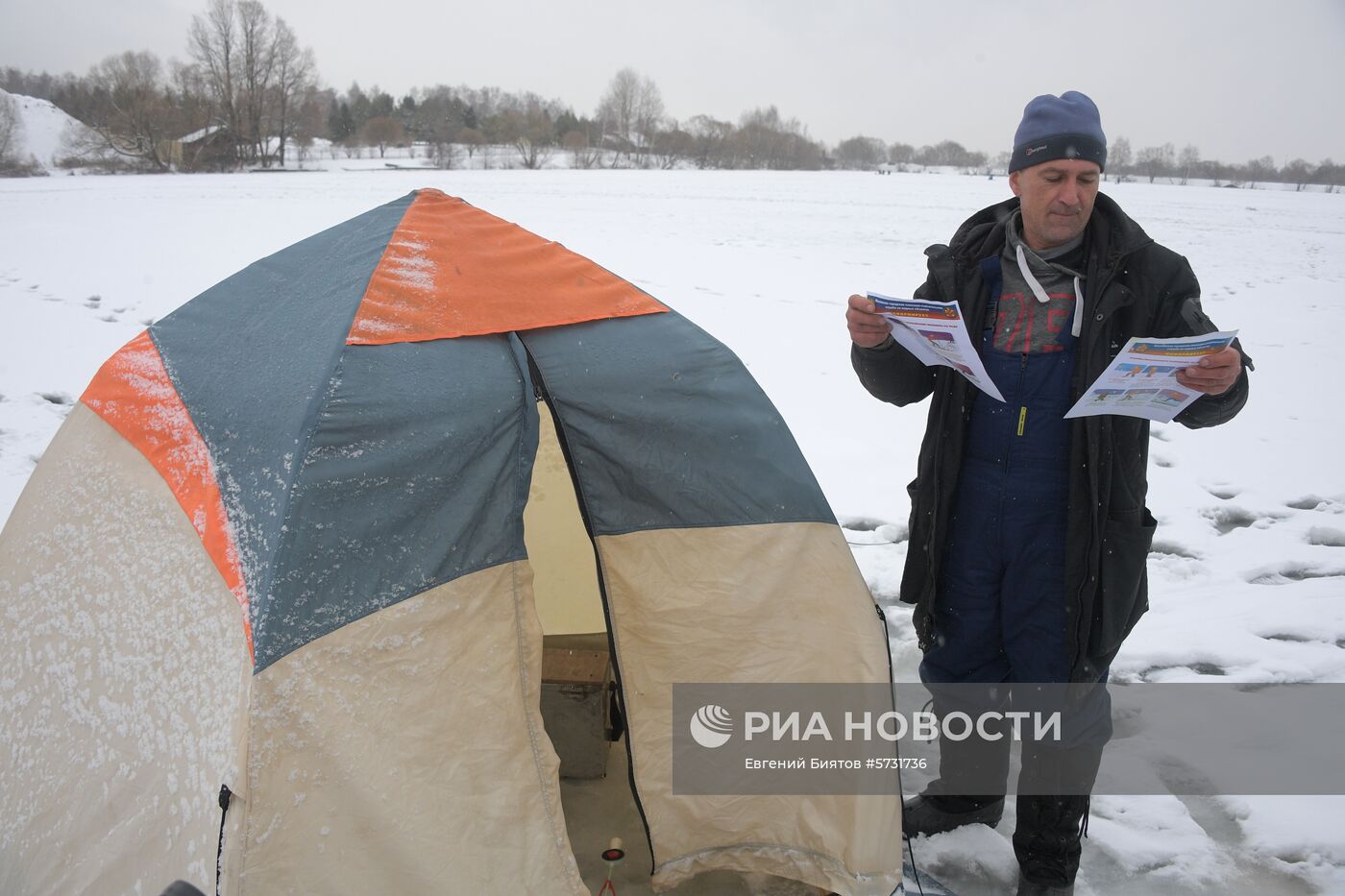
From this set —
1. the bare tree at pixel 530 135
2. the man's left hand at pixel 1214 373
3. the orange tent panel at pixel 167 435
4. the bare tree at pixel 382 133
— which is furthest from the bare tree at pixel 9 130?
the man's left hand at pixel 1214 373

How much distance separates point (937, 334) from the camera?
2055 millimetres

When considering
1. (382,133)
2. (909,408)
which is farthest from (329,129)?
(909,408)

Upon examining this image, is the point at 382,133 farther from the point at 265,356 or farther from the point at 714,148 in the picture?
the point at 265,356

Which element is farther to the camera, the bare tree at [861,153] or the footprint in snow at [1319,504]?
the bare tree at [861,153]

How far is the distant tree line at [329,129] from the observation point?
3998cm

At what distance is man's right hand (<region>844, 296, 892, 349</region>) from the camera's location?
218 centimetres

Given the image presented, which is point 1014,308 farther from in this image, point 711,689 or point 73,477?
point 73,477

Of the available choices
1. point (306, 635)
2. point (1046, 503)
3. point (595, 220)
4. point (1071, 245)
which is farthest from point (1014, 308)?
point (595, 220)

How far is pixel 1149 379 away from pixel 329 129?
219 feet

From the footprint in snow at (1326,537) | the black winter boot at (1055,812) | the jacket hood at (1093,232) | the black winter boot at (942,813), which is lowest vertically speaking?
the black winter boot at (942,813)

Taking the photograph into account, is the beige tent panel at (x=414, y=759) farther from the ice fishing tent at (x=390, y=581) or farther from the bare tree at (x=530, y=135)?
the bare tree at (x=530, y=135)

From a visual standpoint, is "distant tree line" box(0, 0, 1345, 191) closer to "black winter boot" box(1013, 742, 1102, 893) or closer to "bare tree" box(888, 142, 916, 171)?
"bare tree" box(888, 142, 916, 171)

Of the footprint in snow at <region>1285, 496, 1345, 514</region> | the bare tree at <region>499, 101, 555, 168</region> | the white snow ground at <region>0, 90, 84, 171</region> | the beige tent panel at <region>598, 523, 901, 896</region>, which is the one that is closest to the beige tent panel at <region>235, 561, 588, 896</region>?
the beige tent panel at <region>598, 523, 901, 896</region>

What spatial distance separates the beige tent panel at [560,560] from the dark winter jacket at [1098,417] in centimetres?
142
